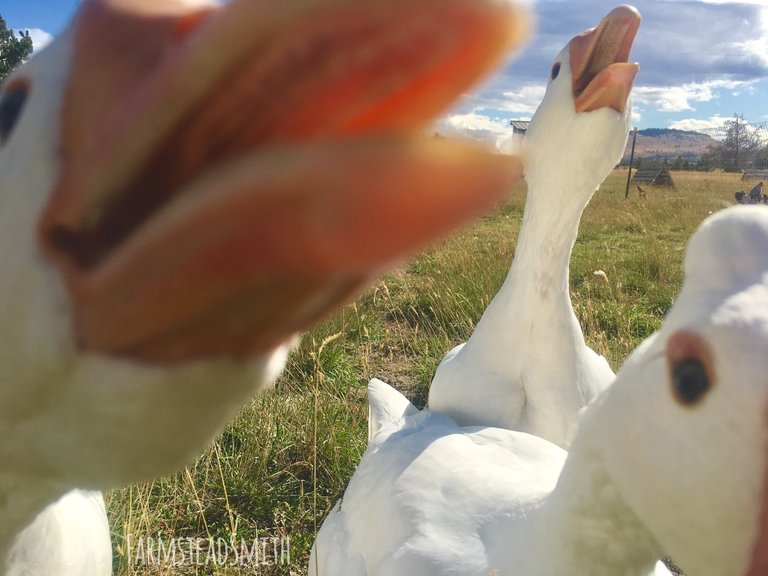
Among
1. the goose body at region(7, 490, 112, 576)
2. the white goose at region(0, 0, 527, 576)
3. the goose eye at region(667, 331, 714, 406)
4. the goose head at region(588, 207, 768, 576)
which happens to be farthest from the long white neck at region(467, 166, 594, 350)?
the white goose at region(0, 0, 527, 576)

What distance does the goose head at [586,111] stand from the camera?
6.73 ft

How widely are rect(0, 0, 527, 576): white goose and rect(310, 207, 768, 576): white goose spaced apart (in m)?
0.70

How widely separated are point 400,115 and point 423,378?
3621mm

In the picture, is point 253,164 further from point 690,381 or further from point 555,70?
point 555,70

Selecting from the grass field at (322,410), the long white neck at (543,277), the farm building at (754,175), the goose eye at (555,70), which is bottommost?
the grass field at (322,410)

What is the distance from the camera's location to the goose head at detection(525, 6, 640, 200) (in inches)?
80.7

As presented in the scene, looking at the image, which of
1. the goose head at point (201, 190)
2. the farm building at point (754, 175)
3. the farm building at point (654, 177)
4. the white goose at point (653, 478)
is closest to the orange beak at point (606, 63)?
the white goose at point (653, 478)

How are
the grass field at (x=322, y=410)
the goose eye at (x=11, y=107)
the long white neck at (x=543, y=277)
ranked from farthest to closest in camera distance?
the grass field at (x=322, y=410), the long white neck at (x=543, y=277), the goose eye at (x=11, y=107)

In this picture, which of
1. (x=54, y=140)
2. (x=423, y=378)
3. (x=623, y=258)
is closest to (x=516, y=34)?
(x=54, y=140)

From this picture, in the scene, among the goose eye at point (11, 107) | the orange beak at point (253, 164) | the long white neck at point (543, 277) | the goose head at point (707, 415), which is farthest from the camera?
the long white neck at point (543, 277)

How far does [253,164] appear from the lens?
15.8 inches

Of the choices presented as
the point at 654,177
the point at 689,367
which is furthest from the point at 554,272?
the point at 654,177

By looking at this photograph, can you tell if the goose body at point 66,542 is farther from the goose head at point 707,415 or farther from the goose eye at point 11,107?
the goose head at point 707,415

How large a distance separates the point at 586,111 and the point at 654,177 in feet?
86.2
